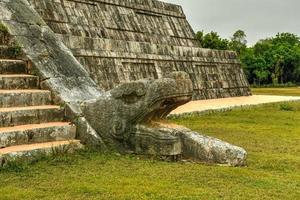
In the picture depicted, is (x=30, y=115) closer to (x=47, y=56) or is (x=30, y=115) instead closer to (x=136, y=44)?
(x=47, y=56)

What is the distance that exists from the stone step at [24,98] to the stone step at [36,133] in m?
0.57

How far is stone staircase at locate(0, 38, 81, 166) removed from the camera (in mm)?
6527

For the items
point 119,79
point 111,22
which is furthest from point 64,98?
point 111,22

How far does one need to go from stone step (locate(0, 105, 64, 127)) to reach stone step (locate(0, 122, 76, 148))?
0.12m

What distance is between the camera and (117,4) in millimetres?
18031

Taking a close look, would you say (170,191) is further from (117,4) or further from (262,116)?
(117,4)

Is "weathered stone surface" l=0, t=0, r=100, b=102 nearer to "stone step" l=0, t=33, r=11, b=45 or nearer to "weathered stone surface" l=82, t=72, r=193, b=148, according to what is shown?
"stone step" l=0, t=33, r=11, b=45

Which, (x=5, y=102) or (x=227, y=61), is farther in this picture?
(x=227, y=61)

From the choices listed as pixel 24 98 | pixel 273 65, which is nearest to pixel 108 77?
pixel 24 98

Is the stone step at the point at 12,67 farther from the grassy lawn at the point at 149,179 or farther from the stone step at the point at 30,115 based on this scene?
the grassy lawn at the point at 149,179

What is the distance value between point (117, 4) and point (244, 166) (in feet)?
40.6

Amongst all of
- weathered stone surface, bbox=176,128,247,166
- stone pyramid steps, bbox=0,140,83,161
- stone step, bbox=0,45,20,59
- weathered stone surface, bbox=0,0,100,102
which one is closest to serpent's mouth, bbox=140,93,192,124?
weathered stone surface, bbox=176,128,247,166

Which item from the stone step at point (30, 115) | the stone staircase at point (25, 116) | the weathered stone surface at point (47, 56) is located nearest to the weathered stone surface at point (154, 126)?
the stone staircase at point (25, 116)

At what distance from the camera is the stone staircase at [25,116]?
653 cm
